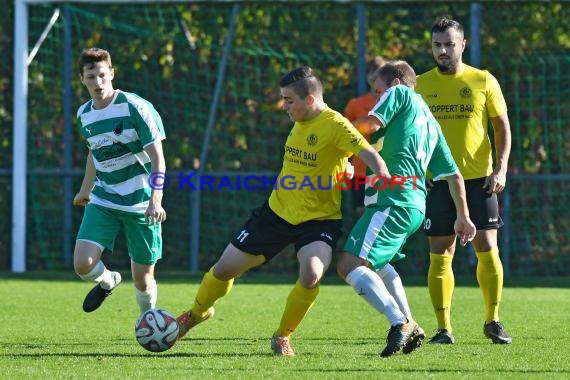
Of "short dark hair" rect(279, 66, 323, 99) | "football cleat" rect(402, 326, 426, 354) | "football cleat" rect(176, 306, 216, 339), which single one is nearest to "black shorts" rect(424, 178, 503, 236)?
"football cleat" rect(402, 326, 426, 354)

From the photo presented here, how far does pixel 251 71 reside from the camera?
13.4 m

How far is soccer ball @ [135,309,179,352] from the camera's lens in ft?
20.7

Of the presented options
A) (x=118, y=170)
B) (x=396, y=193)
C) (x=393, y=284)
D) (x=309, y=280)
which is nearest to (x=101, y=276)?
(x=118, y=170)

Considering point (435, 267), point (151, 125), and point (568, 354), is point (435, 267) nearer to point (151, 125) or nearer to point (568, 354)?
point (568, 354)

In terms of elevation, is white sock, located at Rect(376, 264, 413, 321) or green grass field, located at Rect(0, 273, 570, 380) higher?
white sock, located at Rect(376, 264, 413, 321)

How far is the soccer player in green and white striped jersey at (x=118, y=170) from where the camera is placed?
710 cm

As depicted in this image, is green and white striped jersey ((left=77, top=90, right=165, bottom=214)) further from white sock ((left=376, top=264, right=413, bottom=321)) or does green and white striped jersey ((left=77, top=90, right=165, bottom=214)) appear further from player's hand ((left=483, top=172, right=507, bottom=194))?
player's hand ((left=483, top=172, right=507, bottom=194))

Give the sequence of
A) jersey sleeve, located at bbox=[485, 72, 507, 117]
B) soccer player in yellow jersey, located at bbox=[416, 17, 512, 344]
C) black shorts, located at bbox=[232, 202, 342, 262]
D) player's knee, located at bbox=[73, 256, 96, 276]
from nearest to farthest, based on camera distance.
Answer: black shorts, located at bbox=[232, 202, 342, 262] → player's knee, located at bbox=[73, 256, 96, 276] → soccer player in yellow jersey, located at bbox=[416, 17, 512, 344] → jersey sleeve, located at bbox=[485, 72, 507, 117]

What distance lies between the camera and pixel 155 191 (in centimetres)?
688

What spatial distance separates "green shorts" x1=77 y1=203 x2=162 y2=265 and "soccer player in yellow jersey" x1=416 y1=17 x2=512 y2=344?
169cm

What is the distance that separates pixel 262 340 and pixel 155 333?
106 centimetres

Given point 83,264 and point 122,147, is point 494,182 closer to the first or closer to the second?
point 122,147

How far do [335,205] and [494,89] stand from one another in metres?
1.51

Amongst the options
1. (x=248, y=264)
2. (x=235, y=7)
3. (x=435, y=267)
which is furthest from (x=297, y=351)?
(x=235, y=7)
